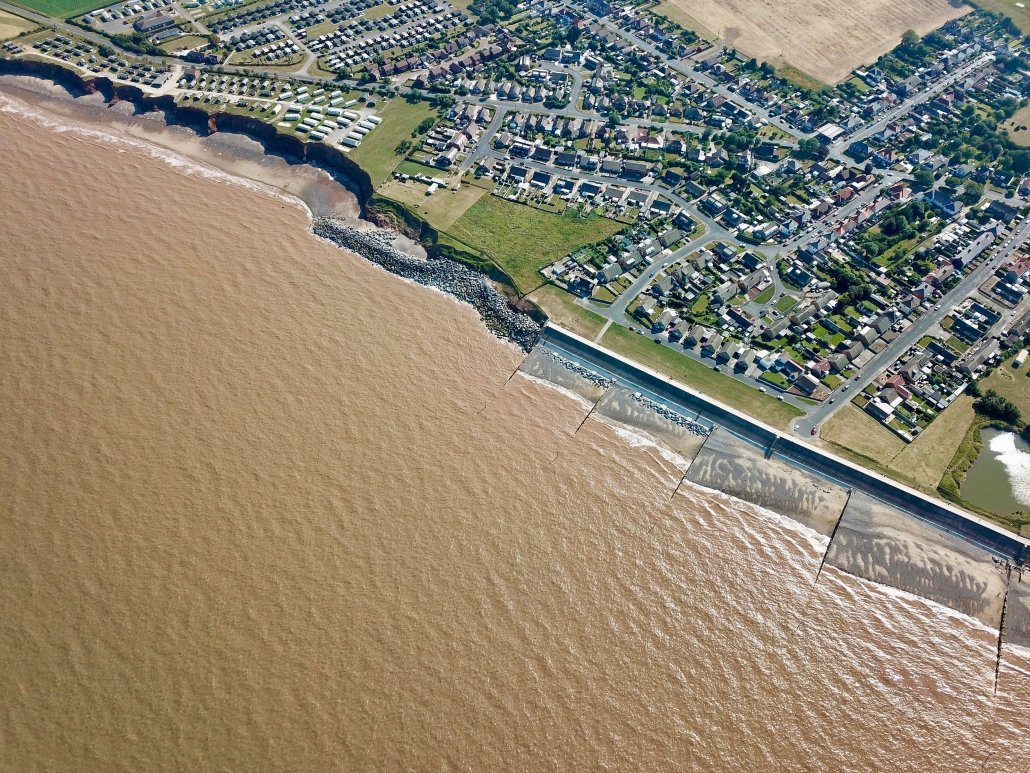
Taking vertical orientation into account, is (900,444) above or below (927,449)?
below

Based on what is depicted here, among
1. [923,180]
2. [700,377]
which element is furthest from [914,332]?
[923,180]

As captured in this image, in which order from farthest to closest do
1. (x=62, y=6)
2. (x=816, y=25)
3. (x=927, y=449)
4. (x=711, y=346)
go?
1. (x=816, y=25)
2. (x=62, y=6)
3. (x=711, y=346)
4. (x=927, y=449)

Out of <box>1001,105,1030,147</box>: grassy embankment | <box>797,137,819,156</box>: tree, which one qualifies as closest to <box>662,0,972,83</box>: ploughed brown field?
<box>797,137,819,156</box>: tree

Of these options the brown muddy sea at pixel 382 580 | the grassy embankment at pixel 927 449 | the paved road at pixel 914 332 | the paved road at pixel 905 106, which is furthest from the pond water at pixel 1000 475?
the paved road at pixel 905 106

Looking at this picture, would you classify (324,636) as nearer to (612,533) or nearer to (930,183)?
(612,533)

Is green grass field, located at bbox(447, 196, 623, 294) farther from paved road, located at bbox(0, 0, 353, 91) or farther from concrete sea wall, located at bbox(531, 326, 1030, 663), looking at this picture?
paved road, located at bbox(0, 0, 353, 91)

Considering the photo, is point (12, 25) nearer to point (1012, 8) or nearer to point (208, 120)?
point (208, 120)

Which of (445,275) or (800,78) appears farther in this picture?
(800,78)

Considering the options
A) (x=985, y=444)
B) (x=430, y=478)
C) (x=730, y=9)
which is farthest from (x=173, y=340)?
(x=730, y=9)
